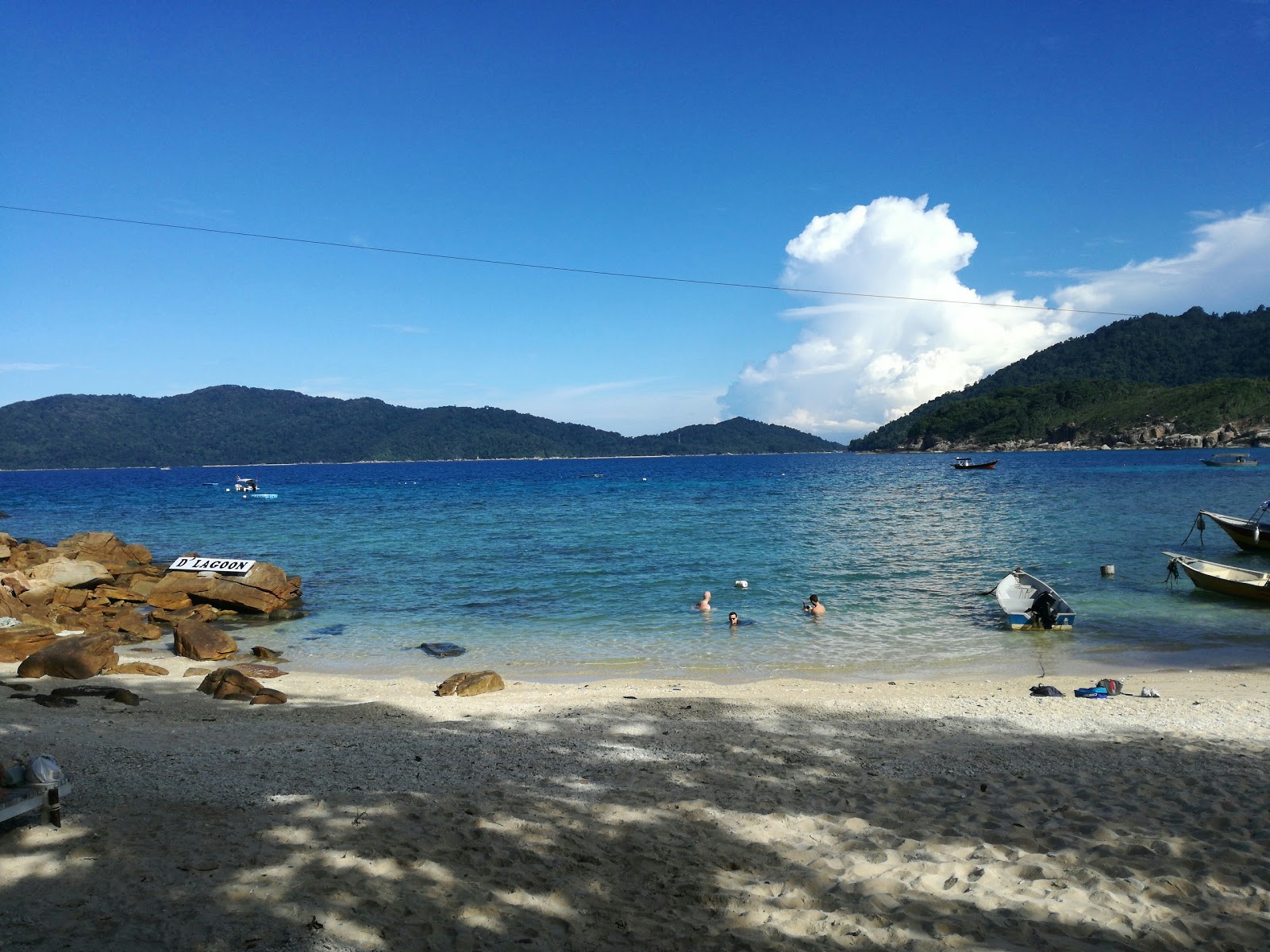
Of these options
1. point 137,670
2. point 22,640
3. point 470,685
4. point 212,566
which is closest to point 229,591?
point 212,566

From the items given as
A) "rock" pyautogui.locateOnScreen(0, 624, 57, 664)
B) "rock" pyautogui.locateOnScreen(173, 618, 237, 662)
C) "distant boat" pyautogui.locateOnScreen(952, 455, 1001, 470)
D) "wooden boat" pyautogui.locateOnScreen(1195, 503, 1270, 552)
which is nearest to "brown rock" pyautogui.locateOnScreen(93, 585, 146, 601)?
"rock" pyautogui.locateOnScreen(0, 624, 57, 664)

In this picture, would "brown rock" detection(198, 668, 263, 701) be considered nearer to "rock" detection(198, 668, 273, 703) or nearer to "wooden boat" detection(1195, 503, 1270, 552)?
"rock" detection(198, 668, 273, 703)

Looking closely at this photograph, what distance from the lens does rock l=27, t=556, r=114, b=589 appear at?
21.0 meters

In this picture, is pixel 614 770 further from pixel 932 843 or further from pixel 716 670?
pixel 716 670

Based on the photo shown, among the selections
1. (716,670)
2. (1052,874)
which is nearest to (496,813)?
(1052,874)

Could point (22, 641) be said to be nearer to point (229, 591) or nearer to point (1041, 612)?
point (229, 591)

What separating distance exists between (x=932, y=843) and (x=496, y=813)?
368cm

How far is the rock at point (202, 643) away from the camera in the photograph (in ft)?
51.3

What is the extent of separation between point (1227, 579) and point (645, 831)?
21413mm

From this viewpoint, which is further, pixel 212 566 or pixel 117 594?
pixel 212 566

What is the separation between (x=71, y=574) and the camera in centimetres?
2128

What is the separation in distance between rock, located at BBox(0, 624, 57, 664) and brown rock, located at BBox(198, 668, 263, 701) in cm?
445

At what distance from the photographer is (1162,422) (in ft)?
495

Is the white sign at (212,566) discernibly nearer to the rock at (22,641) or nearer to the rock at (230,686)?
the rock at (22,641)
